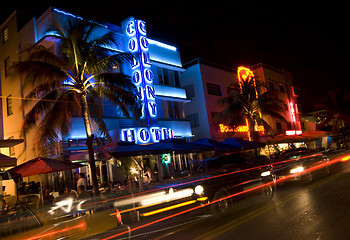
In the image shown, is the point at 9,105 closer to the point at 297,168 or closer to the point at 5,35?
the point at 5,35

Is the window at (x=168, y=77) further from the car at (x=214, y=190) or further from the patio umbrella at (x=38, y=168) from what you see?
the car at (x=214, y=190)

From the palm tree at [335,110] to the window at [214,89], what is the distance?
28703mm

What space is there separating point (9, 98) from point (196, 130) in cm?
1516

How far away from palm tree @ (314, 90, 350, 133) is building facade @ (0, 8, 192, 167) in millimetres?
36515

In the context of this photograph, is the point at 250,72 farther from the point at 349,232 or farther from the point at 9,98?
the point at 349,232

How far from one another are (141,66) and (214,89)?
1084 centimetres

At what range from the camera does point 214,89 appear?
97.1 feet

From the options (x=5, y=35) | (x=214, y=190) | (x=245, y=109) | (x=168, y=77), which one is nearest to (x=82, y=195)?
(x=214, y=190)

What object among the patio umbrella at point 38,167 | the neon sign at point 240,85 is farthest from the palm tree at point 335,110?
the patio umbrella at point 38,167

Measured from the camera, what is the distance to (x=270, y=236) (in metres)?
5.96

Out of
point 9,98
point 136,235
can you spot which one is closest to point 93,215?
point 136,235

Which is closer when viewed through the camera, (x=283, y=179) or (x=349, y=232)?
(x=349, y=232)

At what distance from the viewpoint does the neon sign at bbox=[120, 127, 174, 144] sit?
18.8 metres

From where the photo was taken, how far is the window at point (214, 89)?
95.1 feet
